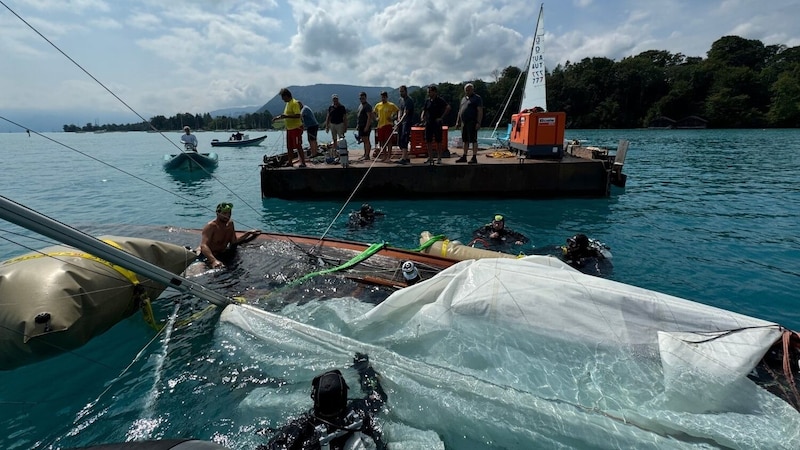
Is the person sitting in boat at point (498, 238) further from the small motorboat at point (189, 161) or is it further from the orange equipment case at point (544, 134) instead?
the small motorboat at point (189, 161)

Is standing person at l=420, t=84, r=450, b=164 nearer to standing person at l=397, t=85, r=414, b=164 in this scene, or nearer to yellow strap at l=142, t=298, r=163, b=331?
standing person at l=397, t=85, r=414, b=164

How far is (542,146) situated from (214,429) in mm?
13670

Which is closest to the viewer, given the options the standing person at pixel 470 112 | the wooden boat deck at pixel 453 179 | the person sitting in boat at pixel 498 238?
the person sitting in boat at pixel 498 238

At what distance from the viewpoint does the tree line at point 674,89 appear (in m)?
61.2

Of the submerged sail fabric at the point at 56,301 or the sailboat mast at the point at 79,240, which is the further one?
the submerged sail fabric at the point at 56,301

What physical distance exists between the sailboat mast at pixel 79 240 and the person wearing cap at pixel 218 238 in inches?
99.0

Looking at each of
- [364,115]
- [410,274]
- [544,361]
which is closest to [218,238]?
[410,274]

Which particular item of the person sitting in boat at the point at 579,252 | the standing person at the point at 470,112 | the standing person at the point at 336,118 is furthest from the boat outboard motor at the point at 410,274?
the standing person at the point at 336,118

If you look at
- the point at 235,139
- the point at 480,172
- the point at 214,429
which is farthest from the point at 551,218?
the point at 235,139

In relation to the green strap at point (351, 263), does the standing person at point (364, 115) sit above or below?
above

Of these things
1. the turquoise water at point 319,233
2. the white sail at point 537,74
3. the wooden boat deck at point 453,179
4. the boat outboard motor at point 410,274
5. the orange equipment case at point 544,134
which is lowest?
the turquoise water at point 319,233

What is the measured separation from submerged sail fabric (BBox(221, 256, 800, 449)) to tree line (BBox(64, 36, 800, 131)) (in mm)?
58057

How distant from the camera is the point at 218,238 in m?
7.05

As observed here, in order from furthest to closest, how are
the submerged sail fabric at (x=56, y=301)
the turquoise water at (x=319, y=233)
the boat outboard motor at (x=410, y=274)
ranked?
1. the boat outboard motor at (x=410, y=274)
2. the turquoise water at (x=319, y=233)
3. the submerged sail fabric at (x=56, y=301)
